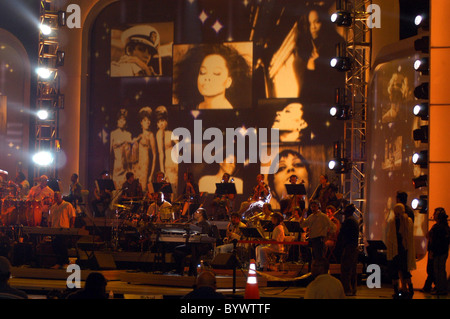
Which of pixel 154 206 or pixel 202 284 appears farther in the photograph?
pixel 154 206

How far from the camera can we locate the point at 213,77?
824 inches

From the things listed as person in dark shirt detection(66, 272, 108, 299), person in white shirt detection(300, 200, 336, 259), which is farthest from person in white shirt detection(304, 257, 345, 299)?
person in white shirt detection(300, 200, 336, 259)

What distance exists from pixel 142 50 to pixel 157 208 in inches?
265

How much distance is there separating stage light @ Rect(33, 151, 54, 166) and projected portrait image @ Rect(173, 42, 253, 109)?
157 inches

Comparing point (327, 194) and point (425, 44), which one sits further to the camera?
point (327, 194)

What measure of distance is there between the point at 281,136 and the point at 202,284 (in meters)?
12.8

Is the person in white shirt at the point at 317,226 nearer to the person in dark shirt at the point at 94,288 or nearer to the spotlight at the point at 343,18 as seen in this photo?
the spotlight at the point at 343,18

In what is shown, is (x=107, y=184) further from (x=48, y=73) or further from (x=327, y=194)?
(x=327, y=194)

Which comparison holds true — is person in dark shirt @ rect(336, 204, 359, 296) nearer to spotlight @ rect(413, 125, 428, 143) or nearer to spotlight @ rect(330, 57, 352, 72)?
spotlight @ rect(413, 125, 428, 143)

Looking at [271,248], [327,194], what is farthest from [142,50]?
[271,248]

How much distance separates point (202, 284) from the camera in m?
7.74

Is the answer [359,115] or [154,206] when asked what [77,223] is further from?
[359,115]
